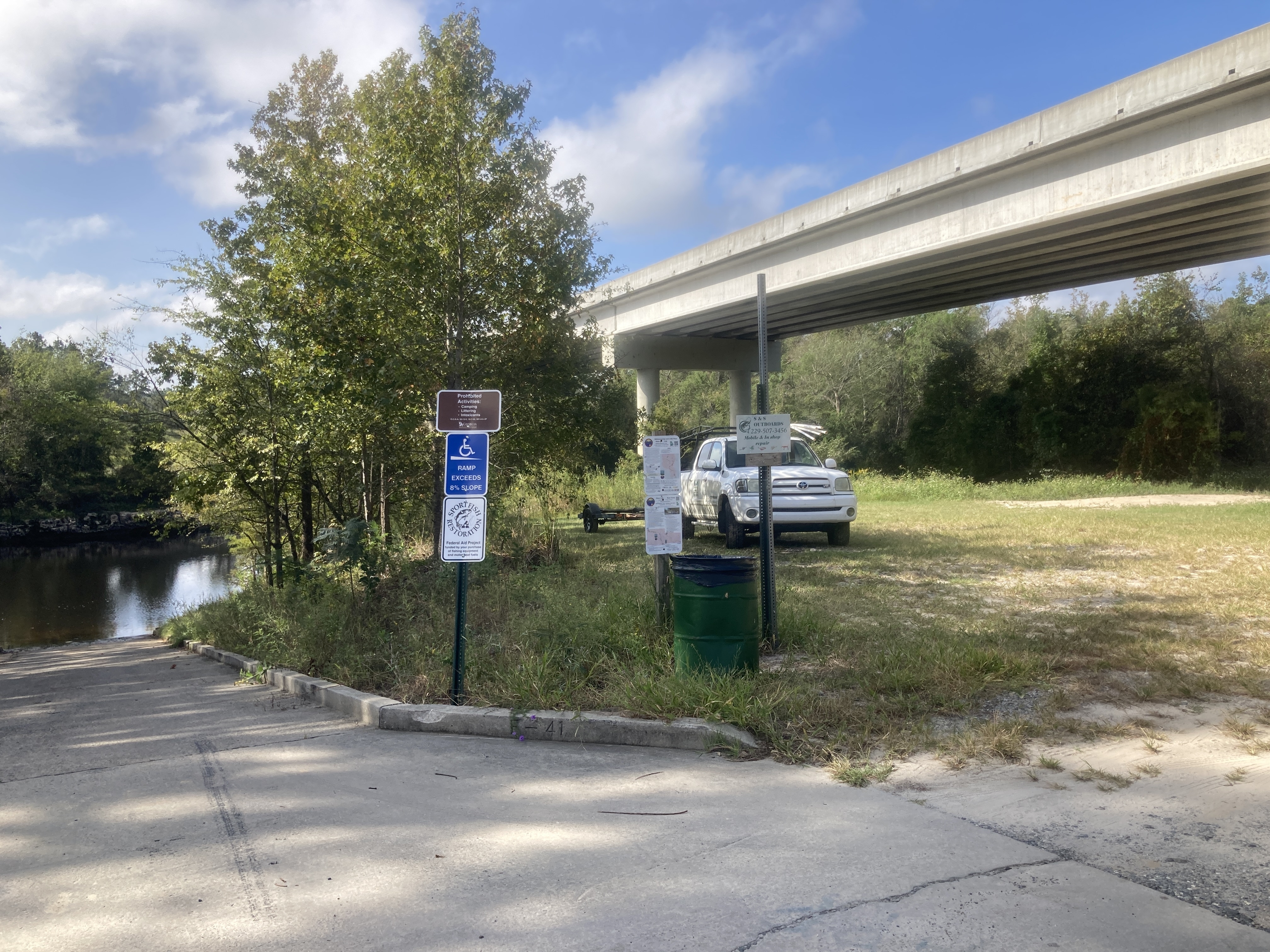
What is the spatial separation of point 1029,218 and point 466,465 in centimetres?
1730

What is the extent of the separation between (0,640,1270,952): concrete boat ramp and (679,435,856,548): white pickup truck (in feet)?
29.6

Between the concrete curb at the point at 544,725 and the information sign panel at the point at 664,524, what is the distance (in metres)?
1.73

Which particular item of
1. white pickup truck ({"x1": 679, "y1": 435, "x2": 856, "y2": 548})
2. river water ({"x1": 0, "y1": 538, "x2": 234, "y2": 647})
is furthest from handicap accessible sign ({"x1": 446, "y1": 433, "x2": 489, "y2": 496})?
river water ({"x1": 0, "y1": 538, "x2": 234, "y2": 647})

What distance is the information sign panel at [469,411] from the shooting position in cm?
653

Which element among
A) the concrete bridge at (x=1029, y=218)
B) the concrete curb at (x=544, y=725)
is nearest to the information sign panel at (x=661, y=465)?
the concrete curb at (x=544, y=725)

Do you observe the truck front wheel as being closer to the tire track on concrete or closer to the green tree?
the green tree

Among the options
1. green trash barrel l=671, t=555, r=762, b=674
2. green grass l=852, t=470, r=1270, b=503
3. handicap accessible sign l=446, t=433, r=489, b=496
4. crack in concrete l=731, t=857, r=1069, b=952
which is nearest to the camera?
crack in concrete l=731, t=857, r=1069, b=952

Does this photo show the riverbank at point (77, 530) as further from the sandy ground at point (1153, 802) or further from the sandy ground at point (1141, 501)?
the sandy ground at point (1153, 802)

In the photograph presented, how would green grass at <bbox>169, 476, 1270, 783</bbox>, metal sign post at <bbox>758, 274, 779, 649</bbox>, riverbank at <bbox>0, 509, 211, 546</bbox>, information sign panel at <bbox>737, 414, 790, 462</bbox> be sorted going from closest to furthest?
green grass at <bbox>169, 476, 1270, 783</bbox> < information sign panel at <bbox>737, 414, 790, 462</bbox> < metal sign post at <bbox>758, 274, 779, 649</bbox> < riverbank at <bbox>0, 509, 211, 546</bbox>

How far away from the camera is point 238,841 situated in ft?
13.8

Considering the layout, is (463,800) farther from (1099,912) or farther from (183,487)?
(183,487)

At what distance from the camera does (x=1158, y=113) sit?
1678cm

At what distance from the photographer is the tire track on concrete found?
3537 millimetres

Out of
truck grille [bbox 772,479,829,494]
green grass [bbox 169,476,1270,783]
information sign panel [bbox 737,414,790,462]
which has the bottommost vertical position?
green grass [bbox 169,476,1270,783]
